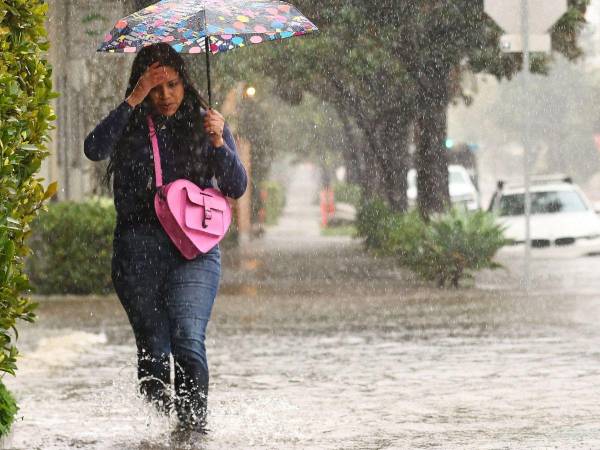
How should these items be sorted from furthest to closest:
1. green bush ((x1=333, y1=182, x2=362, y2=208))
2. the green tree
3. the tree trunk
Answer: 1. green bush ((x1=333, y1=182, x2=362, y2=208))
2. the tree trunk
3. the green tree

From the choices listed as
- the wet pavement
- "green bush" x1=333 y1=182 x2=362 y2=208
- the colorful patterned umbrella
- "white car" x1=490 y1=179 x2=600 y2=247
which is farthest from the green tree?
"green bush" x1=333 y1=182 x2=362 y2=208

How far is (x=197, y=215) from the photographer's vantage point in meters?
6.50

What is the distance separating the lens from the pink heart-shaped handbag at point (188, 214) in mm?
6434

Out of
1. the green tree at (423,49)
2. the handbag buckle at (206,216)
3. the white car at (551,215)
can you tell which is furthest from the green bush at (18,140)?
the white car at (551,215)

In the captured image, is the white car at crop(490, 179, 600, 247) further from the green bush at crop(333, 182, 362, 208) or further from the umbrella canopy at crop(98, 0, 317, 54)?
the green bush at crop(333, 182, 362, 208)

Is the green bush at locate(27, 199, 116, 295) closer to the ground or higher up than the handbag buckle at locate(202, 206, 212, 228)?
closer to the ground

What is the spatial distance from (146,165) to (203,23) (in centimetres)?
84

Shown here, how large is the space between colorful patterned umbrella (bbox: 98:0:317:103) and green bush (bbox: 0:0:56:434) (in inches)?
34.3

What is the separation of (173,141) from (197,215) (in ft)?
1.17

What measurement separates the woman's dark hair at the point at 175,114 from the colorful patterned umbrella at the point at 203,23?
28 cm

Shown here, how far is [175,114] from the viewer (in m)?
6.66

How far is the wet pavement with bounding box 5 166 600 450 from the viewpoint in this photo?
7082 mm

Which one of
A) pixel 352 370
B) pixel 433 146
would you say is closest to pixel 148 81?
pixel 352 370

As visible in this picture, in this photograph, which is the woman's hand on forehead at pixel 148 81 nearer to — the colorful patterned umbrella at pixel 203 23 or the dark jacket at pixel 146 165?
the dark jacket at pixel 146 165
